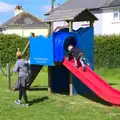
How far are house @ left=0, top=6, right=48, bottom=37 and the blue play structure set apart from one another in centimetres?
5817

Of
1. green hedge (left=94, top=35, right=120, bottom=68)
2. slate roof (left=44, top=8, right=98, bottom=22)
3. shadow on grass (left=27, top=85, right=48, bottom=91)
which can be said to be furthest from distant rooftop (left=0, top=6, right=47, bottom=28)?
slate roof (left=44, top=8, right=98, bottom=22)

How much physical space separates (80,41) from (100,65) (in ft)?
35.8

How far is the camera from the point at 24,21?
256 ft

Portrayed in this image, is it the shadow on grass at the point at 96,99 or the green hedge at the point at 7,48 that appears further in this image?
the green hedge at the point at 7,48

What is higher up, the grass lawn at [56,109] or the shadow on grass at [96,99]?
the grass lawn at [56,109]

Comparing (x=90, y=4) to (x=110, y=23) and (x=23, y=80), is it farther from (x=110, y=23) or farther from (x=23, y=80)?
(x=23, y=80)

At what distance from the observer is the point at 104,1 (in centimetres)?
3956

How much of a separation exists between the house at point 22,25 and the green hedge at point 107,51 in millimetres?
48659

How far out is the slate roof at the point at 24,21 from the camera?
75.4m

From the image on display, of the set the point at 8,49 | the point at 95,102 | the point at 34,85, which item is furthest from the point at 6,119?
the point at 8,49

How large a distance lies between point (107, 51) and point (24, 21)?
178 ft

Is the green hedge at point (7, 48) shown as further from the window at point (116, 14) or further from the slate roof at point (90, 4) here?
the window at point (116, 14)

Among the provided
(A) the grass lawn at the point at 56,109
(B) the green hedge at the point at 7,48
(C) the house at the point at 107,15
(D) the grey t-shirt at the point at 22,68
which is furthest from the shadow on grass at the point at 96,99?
(C) the house at the point at 107,15

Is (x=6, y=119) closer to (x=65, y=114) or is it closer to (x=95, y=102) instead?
A: (x=65, y=114)
